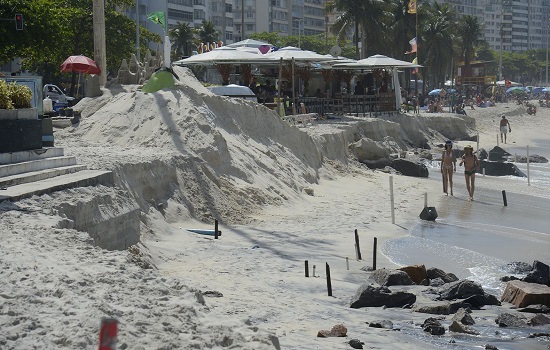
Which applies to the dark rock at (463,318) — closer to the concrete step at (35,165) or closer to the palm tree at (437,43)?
the concrete step at (35,165)

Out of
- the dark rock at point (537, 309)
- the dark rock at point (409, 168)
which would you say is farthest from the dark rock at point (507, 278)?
the dark rock at point (409, 168)

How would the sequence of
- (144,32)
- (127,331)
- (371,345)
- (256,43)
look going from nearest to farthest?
(127,331), (371,345), (256,43), (144,32)

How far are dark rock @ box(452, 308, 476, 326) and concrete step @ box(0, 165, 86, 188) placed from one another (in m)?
6.04

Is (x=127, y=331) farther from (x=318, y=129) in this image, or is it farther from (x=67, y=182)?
(x=318, y=129)

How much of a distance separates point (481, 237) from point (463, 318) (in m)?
8.42

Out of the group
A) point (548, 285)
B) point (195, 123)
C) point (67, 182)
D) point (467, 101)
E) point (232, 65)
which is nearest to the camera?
point (67, 182)

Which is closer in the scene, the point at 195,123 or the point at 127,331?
the point at 127,331

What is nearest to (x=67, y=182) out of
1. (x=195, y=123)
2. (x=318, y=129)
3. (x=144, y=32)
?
(x=195, y=123)

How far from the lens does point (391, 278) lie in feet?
48.5

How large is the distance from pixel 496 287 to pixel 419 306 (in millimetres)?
2467

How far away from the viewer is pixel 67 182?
14.0 meters

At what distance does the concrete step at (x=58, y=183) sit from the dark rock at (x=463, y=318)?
5.46 meters

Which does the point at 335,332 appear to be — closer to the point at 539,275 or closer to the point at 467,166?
the point at 539,275

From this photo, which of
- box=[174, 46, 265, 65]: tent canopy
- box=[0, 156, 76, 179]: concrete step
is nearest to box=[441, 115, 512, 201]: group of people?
box=[174, 46, 265, 65]: tent canopy
